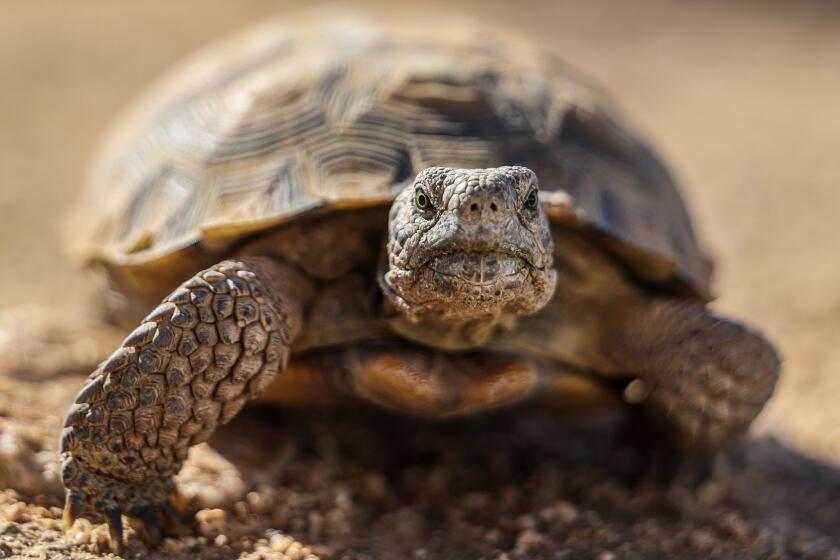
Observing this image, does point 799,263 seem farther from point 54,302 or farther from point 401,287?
point 54,302

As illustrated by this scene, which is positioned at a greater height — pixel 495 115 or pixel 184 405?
pixel 495 115

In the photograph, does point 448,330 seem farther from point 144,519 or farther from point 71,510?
point 71,510

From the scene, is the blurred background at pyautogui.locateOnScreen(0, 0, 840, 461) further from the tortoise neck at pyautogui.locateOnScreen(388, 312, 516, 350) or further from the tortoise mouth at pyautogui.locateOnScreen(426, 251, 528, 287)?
the tortoise mouth at pyautogui.locateOnScreen(426, 251, 528, 287)

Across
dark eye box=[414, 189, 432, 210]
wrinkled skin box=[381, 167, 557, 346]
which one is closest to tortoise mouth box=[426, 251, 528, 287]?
wrinkled skin box=[381, 167, 557, 346]

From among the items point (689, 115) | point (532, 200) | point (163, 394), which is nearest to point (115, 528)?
point (163, 394)

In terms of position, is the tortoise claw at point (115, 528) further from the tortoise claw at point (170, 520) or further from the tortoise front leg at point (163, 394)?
the tortoise claw at point (170, 520)

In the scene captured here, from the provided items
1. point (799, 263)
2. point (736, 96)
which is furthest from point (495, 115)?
point (736, 96)
